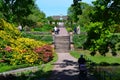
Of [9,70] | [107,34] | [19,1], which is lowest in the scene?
[9,70]

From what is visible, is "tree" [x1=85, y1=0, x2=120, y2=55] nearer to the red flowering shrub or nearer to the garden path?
the garden path

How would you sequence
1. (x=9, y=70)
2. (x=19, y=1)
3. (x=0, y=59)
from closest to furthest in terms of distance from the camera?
(x=19, y=1)
(x=9, y=70)
(x=0, y=59)

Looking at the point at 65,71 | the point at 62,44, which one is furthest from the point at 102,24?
the point at 62,44

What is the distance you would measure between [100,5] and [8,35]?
1339 centimetres

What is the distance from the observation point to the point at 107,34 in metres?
32.1

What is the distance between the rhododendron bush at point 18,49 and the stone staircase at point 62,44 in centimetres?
942

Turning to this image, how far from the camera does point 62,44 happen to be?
52156 mm

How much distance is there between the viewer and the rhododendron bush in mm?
35812

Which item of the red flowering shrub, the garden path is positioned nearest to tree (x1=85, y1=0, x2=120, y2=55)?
the garden path

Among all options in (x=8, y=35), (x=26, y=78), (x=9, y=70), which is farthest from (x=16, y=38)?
(x=26, y=78)

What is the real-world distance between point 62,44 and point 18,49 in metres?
16.0

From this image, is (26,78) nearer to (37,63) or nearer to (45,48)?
(37,63)

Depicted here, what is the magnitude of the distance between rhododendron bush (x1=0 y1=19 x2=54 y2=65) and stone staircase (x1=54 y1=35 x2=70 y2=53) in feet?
30.9

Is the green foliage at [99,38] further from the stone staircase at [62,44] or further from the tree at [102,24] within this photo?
the stone staircase at [62,44]
